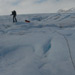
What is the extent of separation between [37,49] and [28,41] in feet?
2.79

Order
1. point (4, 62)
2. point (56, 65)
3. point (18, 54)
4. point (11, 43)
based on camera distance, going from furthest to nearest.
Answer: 1. point (11, 43)
2. point (18, 54)
3. point (4, 62)
4. point (56, 65)

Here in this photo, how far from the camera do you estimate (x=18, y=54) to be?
216 inches

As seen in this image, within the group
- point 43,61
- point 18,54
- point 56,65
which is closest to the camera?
point 56,65

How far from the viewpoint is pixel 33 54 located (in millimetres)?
5270

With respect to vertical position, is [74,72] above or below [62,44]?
below

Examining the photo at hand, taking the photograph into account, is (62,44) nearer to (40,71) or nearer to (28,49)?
(28,49)

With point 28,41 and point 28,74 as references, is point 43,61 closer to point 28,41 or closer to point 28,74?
point 28,74

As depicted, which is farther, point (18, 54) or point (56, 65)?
point (18, 54)

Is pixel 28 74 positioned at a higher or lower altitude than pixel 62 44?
lower

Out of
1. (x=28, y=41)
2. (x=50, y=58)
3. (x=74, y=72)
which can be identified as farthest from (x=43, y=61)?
(x=28, y=41)

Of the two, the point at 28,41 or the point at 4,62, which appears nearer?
the point at 4,62

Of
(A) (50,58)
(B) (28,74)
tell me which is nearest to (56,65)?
(A) (50,58)

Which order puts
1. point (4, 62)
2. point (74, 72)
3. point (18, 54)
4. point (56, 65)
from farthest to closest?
point (18, 54) < point (4, 62) < point (56, 65) < point (74, 72)

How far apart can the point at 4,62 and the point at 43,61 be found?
1.22 m
